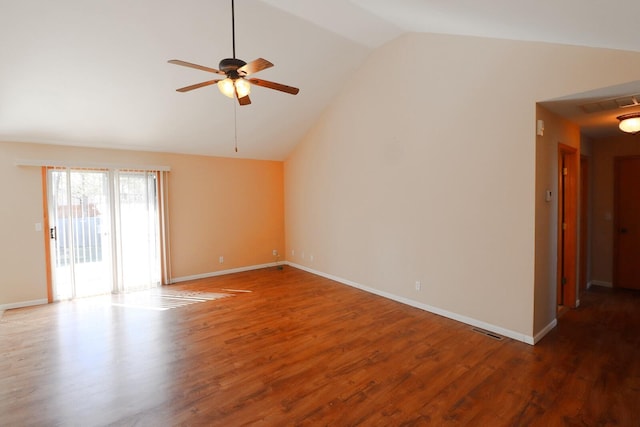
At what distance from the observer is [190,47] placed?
11.8ft

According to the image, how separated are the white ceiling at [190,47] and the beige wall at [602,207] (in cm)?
132

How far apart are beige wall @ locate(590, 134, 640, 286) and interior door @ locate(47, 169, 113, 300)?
8.25 m

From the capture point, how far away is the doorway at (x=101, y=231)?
15.6 ft

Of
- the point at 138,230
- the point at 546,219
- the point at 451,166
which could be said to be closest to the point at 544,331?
the point at 546,219

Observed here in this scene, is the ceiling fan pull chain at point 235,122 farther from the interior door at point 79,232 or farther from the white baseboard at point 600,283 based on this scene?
the white baseboard at point 600,283

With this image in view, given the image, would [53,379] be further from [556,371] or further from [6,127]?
[556,371]

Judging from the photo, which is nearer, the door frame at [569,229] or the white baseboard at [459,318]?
the white baseboard at [459,318]

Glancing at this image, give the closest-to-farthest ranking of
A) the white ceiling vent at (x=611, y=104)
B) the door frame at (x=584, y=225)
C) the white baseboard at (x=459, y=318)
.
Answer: the white ceiling vent at (x=611, y=104) < the white baseboard at (x=459, y=318) < the door frame at (x=584, y=225)

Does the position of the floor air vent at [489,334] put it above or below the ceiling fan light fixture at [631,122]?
below

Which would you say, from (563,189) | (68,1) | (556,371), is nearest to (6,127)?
(68,1)

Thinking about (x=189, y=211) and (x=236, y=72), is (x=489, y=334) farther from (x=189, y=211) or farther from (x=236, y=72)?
(x=189, y=211)

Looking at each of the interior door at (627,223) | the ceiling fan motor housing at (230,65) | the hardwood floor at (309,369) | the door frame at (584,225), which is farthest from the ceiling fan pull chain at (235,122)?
the interior door at (627,223)

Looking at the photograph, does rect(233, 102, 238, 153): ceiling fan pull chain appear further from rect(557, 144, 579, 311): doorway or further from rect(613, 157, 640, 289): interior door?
rect(613, 157, 640, 289): interior door

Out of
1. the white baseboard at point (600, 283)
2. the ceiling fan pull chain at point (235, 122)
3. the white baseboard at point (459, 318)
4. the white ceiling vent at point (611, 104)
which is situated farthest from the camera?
the white baseboard at point (600, 283)
